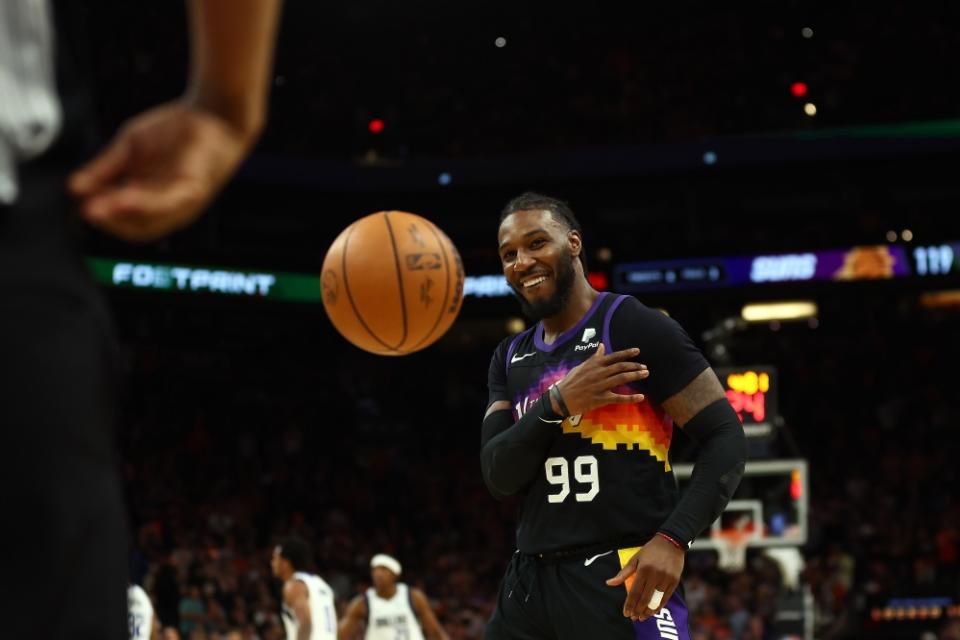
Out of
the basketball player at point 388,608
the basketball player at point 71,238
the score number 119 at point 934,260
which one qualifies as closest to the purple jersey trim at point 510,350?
the basketball player at point 71,238

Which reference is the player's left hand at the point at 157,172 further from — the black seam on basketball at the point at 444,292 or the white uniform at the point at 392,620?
the white uniform at the point at 392,620

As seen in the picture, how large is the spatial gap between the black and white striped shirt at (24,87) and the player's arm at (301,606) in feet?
25.3

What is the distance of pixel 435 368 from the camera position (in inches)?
935

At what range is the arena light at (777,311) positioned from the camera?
21.4 metres

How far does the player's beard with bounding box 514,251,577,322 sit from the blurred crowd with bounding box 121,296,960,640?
32.7 ft

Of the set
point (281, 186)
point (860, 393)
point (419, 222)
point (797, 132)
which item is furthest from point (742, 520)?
point (281, 186)

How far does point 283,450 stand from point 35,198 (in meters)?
20.5

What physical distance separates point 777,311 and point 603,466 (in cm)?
1858

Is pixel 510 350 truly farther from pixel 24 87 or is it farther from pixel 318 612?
pixel 318 612

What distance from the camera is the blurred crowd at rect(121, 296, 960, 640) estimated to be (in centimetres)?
1553

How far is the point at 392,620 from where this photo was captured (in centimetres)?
1024

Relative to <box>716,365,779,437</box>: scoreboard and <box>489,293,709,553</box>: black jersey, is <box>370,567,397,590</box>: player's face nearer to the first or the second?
<box>716,365,779,437</box>: scoreboard

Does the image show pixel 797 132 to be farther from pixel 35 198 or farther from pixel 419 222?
pixel 35 198

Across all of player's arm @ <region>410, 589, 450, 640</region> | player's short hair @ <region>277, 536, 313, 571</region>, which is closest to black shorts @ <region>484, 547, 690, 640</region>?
player's short hair @ <region>277, 536, 313, 571</region>
